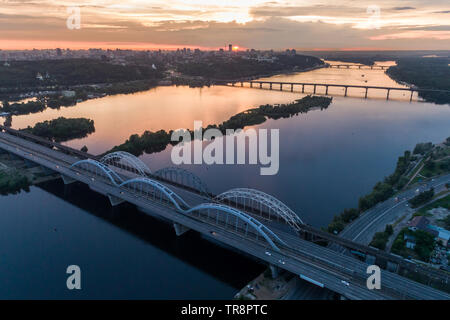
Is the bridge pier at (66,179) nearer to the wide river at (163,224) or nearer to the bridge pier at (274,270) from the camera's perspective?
the wide river at (163,224)

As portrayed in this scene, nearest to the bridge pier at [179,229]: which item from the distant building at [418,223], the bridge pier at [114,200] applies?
the bridge pier at [114,200]

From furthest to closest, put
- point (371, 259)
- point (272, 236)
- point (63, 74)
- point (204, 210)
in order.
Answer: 1. point (63, 74)
2. point (204, 210)
3. point (272, 236)
4. point (371, 259)

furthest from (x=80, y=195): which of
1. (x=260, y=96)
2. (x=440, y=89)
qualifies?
(x=440, y=89)

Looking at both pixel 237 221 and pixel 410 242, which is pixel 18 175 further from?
pixel 410 242

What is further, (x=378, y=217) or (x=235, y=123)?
(x=235, y=123)

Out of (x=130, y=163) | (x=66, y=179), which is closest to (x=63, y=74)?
(x=66, y=179)

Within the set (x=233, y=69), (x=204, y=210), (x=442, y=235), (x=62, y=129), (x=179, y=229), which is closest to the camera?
(x=442, y=235)
